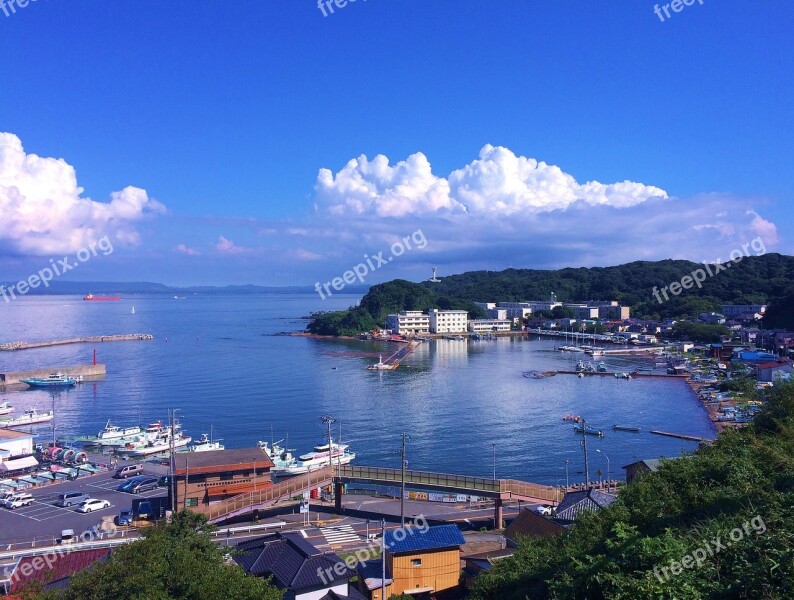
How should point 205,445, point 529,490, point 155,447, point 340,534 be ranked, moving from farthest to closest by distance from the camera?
point 155,447
point 205,445
point 529,490
point 340,534

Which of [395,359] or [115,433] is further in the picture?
[395,359]

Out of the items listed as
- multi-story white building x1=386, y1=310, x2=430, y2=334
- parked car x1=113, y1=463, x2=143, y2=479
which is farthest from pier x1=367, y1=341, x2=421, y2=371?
parked car x1=113, y1=463, x2=143, y2=479

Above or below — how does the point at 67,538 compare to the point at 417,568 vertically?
below

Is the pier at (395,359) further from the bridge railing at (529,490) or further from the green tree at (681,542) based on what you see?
A: the green tree at (681,542)

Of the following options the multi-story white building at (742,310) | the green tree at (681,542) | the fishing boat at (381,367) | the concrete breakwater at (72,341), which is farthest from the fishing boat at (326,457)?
the multi-story white building at (742,310)

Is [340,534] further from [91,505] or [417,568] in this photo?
[91,505]

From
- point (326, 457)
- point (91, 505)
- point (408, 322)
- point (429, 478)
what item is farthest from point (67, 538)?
point (408, 322)

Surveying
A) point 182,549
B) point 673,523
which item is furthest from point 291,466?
point 673,523

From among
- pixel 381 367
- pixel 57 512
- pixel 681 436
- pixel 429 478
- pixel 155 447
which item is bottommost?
pixel 681 436
